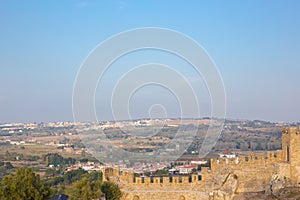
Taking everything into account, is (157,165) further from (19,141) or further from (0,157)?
(19,141)

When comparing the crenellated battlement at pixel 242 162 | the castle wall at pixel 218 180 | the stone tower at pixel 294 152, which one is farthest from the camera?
the crenellated battlement at pixel 242 162

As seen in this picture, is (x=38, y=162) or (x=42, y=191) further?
(x=38, y=162)

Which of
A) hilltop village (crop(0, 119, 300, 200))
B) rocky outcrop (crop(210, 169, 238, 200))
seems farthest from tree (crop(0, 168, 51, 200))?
rocky outcrop (crop(210, 169, 238, 200))

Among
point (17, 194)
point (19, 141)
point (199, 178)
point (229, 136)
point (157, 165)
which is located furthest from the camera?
point (19, 141)

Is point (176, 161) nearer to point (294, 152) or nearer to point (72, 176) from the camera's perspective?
point (72, 176)

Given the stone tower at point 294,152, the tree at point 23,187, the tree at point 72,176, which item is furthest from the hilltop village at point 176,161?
the tree at point 23,187

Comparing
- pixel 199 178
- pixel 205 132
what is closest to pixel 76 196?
pixel 199 178

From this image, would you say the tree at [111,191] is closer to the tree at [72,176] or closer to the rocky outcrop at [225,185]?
the rocky outcrop at [225,185]
